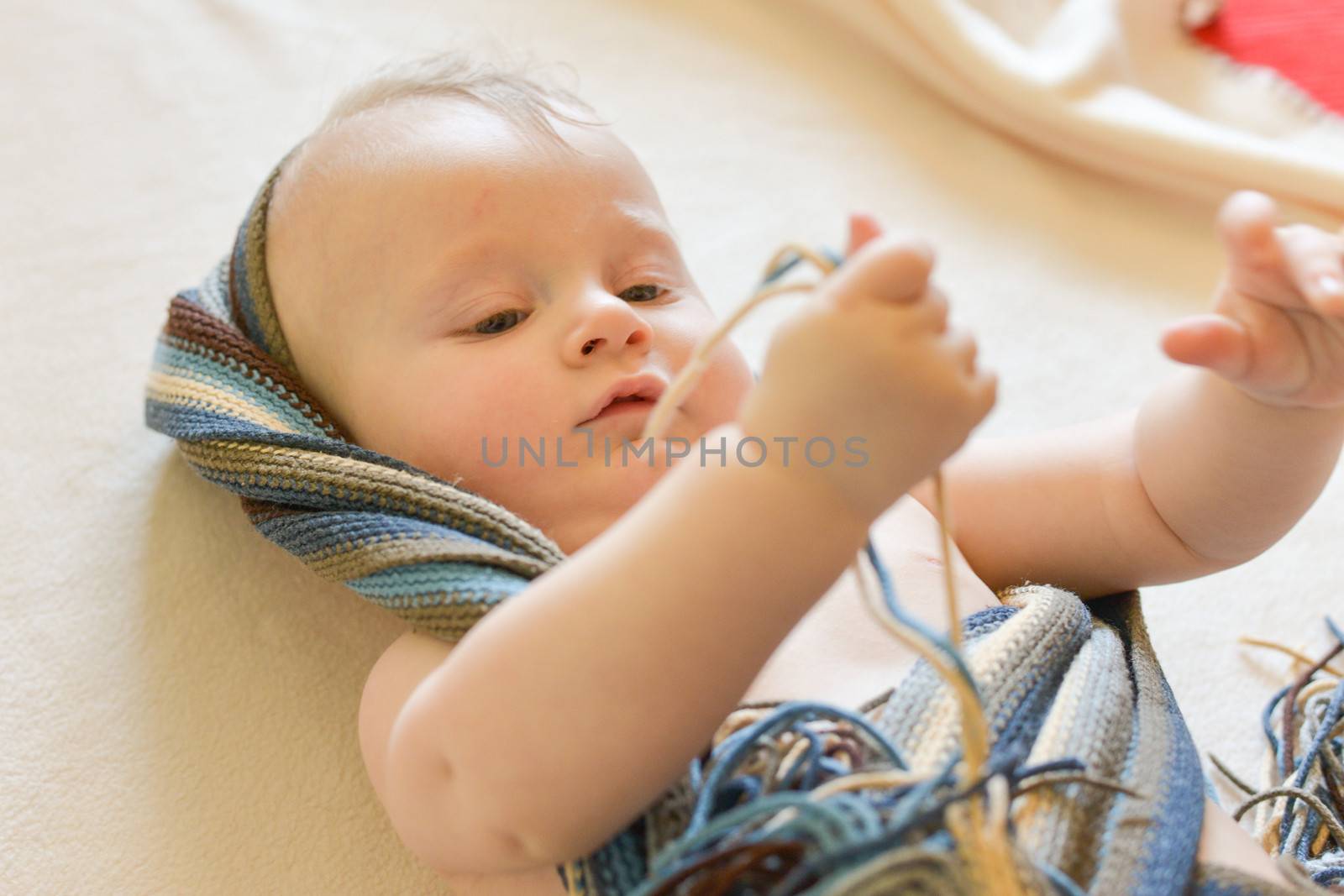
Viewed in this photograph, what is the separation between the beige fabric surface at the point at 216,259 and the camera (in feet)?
2.86

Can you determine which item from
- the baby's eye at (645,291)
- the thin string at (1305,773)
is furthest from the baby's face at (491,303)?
the thin string at (1305,773)

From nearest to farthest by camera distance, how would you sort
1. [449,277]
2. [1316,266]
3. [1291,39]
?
[1316,266] < [449,277] < [1291,39]

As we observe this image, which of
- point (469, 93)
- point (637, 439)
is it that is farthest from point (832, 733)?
point (469, 93)

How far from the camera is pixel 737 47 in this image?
152cm

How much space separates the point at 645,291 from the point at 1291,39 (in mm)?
921

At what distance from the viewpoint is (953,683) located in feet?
1.83

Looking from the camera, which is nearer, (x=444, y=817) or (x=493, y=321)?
(x=444, y=817)

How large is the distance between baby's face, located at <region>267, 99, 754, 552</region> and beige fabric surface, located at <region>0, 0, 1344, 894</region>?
187 millimetres

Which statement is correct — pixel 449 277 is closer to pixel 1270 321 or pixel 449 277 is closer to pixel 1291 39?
pixel 1270 321

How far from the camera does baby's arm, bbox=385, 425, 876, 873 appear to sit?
1.90ft

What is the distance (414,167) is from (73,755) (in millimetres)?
476

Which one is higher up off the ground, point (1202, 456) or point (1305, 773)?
point (1202, 456)

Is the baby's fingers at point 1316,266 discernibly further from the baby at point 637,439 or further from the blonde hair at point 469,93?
the blonde hair at point 469,93

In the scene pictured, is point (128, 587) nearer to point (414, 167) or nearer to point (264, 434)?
point (264, 434)
